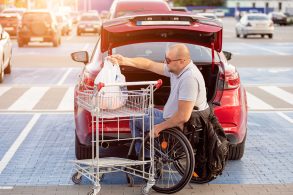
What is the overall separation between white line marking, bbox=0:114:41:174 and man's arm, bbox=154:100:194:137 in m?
2.04

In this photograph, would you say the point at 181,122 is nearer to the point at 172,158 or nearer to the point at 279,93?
the point at 172,158

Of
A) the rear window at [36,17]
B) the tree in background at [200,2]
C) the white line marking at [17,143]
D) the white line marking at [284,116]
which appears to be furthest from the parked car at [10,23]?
the tree in background at [200,2]

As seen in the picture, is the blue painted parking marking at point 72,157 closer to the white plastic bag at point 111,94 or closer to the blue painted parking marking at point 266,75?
the white plastic bag at point 111,94

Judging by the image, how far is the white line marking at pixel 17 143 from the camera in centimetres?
816

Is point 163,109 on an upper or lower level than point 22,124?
upper

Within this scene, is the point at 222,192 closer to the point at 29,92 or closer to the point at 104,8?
the point at 29,92

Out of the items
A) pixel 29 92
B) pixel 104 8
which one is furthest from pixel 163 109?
pixel 104 8

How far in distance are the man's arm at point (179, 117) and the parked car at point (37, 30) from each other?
87.1 feet

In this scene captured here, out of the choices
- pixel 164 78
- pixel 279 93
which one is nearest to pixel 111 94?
pixel 164 78

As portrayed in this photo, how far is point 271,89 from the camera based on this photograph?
1573 centimetres

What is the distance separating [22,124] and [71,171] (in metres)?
3.30

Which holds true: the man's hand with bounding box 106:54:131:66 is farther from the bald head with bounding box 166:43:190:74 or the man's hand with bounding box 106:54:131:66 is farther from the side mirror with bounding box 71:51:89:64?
the side mirror with bounding box 71:51:89:64

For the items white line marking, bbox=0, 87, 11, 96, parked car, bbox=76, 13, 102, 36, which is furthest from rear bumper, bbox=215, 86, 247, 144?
parked car, bbox=76, 13, 102, 36

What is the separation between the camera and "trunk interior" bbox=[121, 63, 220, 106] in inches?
306
